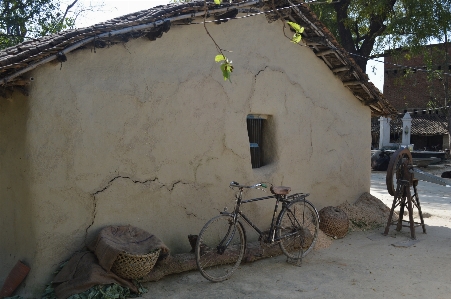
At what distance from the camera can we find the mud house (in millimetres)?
5156

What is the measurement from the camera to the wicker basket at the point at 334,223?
25.6 feet

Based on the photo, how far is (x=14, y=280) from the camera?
514 cm

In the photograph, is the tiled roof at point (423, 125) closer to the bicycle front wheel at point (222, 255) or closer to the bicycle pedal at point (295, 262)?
the bicycle pedal at point (295, 262)

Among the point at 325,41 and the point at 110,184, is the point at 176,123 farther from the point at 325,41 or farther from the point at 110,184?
the point at 325,41

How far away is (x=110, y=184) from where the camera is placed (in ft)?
18.4

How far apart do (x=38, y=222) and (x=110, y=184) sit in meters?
0.89

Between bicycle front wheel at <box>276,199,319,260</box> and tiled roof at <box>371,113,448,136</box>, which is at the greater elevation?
tiled roof at <box>371,113,448,136</box>

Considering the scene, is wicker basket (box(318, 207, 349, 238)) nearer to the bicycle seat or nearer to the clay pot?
the bicycle seat

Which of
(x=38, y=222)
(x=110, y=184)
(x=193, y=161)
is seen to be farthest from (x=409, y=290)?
(x=38, y=222)

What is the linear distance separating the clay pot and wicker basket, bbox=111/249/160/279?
0.98 metres

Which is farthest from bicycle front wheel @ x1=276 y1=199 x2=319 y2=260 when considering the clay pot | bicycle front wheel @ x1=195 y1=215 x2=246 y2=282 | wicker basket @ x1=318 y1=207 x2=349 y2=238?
the clay pot

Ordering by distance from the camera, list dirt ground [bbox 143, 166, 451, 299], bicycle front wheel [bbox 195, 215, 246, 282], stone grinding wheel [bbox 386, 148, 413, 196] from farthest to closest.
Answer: stone grinding wheel [bbox 386, 148, 413, 196] < bicycle front wheel [bbox 195, 215, 246, 282] < dirt ground [bbox 143, 166, 451, 299]

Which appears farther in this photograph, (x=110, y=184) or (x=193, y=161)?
(x=193, y=161)

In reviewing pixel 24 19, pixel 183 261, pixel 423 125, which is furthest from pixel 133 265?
pixel 423 125
